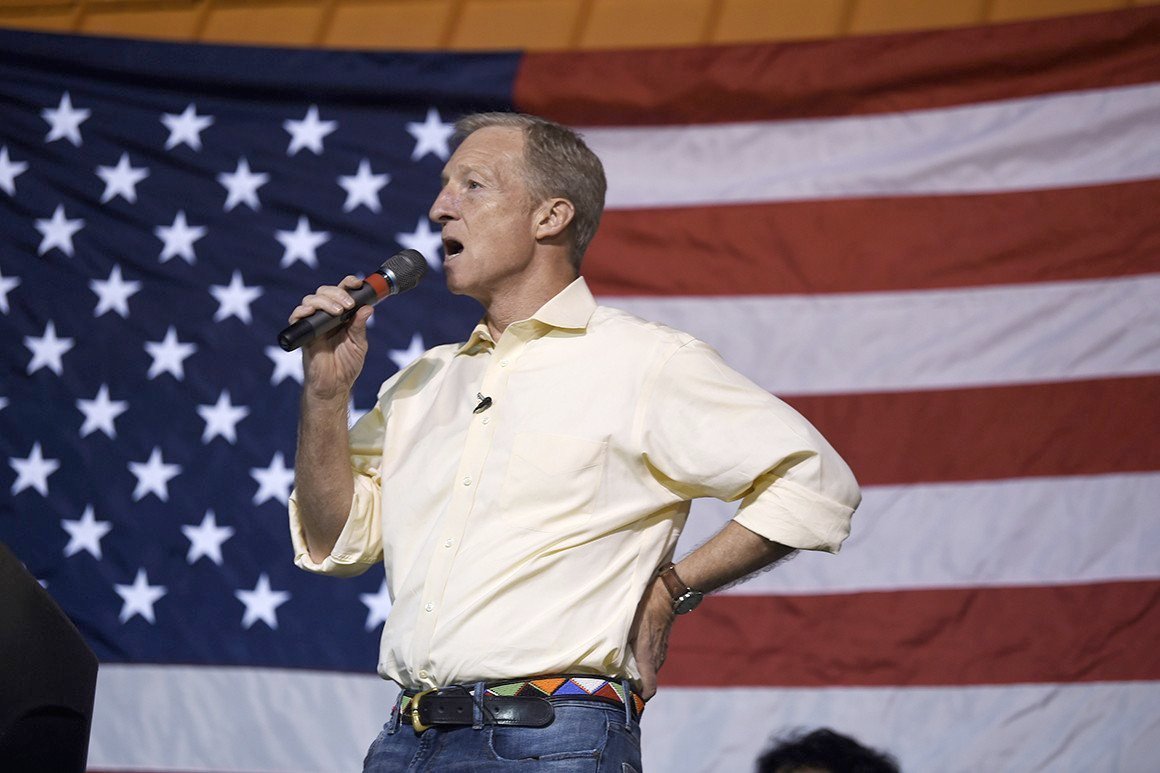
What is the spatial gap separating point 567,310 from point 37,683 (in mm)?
875

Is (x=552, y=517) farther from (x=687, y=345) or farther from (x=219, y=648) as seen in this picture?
(x=219, y=648)

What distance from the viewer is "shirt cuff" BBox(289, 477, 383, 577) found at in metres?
1.96

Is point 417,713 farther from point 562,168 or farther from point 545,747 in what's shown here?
point 562,168

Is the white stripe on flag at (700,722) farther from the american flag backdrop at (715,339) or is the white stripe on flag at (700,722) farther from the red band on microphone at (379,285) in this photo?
the red band on microphone at (379,285)

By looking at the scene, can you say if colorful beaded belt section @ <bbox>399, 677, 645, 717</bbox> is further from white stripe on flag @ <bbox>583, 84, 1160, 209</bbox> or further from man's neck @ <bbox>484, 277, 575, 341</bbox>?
white stripe on flag @ <bbox>583, 84, 1160, 209</bbox>

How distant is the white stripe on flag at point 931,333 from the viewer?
3.10m

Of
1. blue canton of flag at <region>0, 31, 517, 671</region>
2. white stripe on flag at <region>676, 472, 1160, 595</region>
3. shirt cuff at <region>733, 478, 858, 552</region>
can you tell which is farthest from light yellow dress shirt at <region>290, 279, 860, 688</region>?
blue canton of flag at <region>0, 31, 517, 671</region>

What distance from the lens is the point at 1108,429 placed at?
3072 millimetres

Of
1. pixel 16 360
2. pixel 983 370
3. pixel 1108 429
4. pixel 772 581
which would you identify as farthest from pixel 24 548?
pixel 1108 429

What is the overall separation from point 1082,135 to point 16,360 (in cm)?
277

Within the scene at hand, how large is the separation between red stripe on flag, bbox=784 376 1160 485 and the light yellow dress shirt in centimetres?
142

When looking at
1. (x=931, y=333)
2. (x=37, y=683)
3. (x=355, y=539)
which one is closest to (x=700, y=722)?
(x=931, y=333)

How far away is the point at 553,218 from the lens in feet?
6.66

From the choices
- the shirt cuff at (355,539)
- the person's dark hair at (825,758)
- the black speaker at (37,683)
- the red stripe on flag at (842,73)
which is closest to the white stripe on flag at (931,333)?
the red stripe on flag at (842,73)
